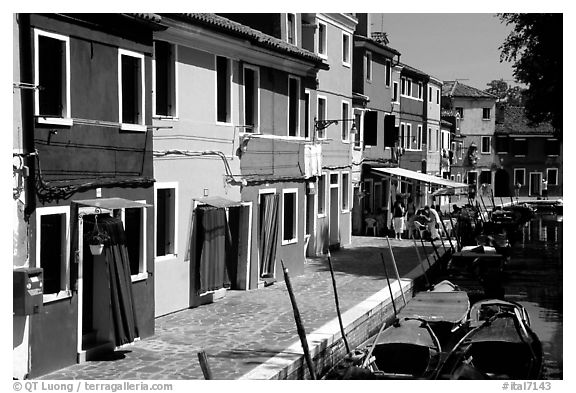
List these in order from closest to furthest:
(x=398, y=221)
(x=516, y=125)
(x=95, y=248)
Result: (x=95, y=248) → (x=398, y=221) → (x=516, y=125)

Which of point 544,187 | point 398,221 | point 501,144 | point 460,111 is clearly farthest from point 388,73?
point 544,187

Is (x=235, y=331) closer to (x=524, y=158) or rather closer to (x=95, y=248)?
(x=95, y=248)

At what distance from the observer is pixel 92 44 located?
1262 centimetres

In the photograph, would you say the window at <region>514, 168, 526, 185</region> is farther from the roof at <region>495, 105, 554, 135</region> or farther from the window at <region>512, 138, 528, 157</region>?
the roof at <region>495, 105, 554, 135</region>

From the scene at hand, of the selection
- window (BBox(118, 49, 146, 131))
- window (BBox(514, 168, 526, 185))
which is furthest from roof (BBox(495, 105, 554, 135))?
window (BBox(118, 49, 146, 131))

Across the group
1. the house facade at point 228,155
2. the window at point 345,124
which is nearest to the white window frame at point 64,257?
the house facade at point 228,155

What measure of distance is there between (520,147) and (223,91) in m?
47.0

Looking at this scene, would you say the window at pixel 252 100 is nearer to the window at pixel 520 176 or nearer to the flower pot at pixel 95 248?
the flower pot at pixel 95 248

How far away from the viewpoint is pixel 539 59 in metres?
22.0

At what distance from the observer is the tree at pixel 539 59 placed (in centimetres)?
2042

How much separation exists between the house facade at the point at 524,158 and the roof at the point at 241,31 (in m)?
41.9

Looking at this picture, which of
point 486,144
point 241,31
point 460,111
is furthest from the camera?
point 486,144
